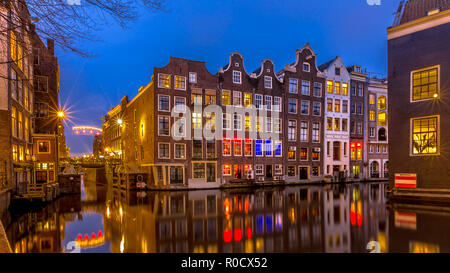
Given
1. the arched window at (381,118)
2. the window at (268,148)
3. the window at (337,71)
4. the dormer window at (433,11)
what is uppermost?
the window at (337,71)

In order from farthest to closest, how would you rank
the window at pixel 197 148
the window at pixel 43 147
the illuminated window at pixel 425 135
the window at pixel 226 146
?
the window at pixel 226 146 < the window at pixel 197 148 < the window at pixel 43 147 < the illuminated window at pixel 425 135

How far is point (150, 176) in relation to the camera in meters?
32.2

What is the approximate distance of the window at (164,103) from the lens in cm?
3158

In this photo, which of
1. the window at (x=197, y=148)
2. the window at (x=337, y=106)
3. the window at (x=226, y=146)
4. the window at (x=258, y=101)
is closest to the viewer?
the window at (x=197, y=148)

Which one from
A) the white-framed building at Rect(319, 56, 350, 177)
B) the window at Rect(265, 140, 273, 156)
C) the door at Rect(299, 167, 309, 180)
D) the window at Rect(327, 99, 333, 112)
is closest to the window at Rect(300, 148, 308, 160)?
the door at Rect(299, 167, 309, 180)

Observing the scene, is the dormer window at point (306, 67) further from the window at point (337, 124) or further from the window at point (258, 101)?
the window at point (337, 124)

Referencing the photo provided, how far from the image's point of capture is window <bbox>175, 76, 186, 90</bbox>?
107 ft

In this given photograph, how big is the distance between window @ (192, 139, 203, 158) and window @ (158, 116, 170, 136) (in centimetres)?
358

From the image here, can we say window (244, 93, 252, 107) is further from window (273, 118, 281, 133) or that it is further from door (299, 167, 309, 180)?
door (299, 167, 309, 180)

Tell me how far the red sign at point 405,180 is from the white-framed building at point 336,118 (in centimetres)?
2129

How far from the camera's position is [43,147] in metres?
30.2

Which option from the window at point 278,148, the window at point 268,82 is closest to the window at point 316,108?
the window at point 278,148

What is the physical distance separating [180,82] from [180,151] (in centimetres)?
862
